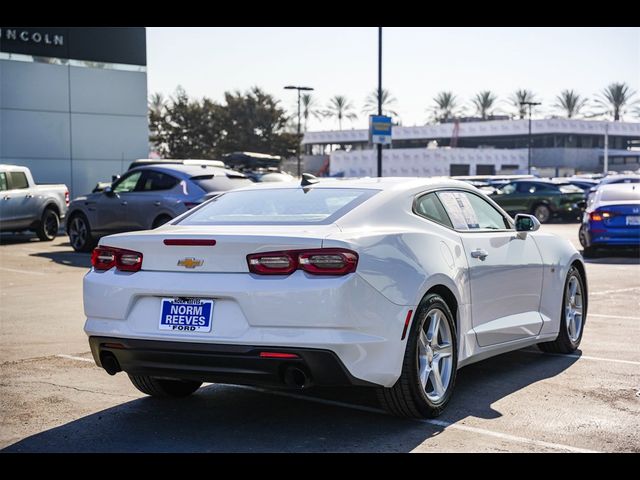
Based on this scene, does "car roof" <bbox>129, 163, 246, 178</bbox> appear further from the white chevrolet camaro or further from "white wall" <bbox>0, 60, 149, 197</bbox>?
"white wall" <bbox>0, 60, 149, 197</bbox>

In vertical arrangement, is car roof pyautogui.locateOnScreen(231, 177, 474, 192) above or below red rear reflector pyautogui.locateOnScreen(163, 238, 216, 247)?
above

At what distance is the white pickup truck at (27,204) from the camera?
21578 mm

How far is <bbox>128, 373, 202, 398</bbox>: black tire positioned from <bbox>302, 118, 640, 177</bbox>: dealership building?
8224cm

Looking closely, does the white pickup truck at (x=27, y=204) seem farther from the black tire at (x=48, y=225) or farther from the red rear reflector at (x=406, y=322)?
the red rear reflector at (x=406, y=322)

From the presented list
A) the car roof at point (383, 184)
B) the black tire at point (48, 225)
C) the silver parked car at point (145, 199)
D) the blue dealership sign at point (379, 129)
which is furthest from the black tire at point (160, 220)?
the blue dealership sign at point (379, 129)

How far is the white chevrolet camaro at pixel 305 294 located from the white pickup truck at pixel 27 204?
1609 cm

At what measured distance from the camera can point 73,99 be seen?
1320 inches

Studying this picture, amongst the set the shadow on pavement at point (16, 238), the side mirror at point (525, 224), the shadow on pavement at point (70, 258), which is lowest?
the shadow on pavement at point (16, 238)

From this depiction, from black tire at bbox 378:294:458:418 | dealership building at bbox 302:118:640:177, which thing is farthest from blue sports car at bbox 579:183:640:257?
dealership building at bbox 302:118:640:177

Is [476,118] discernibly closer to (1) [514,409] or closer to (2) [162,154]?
(2) [162,154]

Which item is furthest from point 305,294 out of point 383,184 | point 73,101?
point 73,101

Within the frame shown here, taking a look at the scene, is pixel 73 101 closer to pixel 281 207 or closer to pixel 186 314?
pixel 281 207

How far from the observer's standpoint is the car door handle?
654cm
